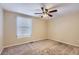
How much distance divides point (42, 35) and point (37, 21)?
26 cm

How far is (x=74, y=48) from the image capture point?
5.57ft

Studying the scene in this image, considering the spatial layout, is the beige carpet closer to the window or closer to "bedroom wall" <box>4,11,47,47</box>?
"bedroom wall" <box>4,11,47,47</box>

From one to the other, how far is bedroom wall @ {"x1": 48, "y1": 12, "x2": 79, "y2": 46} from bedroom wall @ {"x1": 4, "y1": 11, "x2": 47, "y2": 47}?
0.12 meters

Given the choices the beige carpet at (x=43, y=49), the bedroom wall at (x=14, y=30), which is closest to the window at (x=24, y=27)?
the bedroom wall at (x=14, y=30)

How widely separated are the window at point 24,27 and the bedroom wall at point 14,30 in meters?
0.05

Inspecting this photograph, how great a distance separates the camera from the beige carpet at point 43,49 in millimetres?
1708

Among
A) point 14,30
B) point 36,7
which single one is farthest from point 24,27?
point 36,7

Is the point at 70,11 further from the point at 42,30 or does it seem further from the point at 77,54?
the point at 77,54

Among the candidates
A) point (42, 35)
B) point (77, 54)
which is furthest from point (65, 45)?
point (42, 35)

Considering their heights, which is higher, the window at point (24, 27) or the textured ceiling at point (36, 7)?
the textured ceiling at point (36, 7)

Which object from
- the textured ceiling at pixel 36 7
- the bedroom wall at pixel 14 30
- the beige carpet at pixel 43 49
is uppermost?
the textured ceiling at pixel 36 7

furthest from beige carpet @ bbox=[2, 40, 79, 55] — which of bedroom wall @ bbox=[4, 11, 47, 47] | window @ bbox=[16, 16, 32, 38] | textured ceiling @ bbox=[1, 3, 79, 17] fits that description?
textured ceiling @ bbox=[1, 3, 79, 17]

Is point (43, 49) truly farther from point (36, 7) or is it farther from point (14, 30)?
point (36, 7)

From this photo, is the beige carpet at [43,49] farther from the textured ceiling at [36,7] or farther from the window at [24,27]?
the textured ceiling at [36,7]
